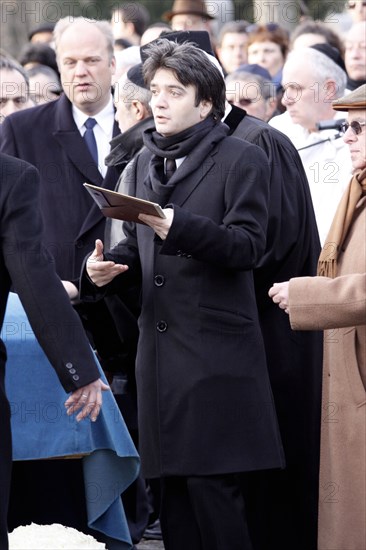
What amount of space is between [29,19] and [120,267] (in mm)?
26335

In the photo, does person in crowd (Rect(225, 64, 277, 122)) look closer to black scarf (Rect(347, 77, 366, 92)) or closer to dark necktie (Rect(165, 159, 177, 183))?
black scarf (Rect(347, 77, 366, 92))

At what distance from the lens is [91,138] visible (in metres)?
7.22

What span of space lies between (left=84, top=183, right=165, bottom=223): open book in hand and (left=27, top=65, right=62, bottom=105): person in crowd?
4986mm

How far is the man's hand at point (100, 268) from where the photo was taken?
207 inches

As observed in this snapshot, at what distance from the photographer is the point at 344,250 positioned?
17.2ft

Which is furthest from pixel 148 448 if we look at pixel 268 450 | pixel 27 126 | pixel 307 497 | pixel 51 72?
pixel 51 72

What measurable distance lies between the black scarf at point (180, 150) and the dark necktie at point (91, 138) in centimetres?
174

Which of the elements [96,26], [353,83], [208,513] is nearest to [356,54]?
[353,83]

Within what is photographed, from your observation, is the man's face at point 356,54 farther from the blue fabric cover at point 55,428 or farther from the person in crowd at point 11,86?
the blue fabric cover at point 55,428

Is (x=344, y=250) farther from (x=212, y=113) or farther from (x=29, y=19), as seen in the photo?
(x=29, y=19)

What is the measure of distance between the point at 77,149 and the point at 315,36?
3478 millimetres

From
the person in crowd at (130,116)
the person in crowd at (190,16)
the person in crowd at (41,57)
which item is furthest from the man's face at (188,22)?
the person in crowd at (130,116)

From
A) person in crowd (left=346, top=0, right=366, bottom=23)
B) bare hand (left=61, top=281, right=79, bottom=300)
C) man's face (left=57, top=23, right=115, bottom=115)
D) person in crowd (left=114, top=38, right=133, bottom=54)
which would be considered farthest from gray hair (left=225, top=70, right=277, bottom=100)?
bare hand (left=61, top=281, right=79, bottom=300)

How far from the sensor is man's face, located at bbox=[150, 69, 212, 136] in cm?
533
